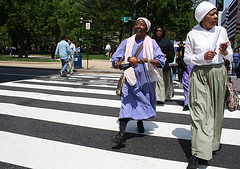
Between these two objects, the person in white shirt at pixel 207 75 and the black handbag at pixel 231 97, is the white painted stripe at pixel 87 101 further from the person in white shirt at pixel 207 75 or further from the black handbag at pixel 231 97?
the person in white shirt at pixel 207 75

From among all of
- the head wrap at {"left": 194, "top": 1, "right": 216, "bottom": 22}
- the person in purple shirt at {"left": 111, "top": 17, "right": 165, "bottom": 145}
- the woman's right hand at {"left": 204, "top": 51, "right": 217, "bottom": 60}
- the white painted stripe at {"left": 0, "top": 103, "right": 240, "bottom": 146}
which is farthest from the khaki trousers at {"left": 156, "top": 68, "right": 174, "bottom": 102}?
the woman's right hand at {"left": 204, "top": 51, "right": 217, "bottom": 60}

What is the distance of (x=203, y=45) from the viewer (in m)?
3.30

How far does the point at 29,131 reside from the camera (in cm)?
461

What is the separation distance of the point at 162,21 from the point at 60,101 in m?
28.7

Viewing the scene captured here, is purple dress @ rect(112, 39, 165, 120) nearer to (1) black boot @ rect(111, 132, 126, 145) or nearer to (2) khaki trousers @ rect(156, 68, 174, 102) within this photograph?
(1) black boot @ rect(111, 132, 126, 145)

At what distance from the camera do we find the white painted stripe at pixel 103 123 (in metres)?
4.51

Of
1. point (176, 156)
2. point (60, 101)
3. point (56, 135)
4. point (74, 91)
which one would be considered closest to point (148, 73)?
point (176, 156)

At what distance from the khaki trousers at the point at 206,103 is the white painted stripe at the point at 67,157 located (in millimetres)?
421

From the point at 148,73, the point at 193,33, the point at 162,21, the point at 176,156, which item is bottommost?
the point at 176,156

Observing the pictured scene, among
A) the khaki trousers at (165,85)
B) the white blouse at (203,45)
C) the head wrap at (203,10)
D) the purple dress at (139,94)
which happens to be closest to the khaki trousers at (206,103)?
the white blouse at (203,45)

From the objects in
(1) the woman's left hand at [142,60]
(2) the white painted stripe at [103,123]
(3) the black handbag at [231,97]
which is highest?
(1) the woman's left hand at [142,60]

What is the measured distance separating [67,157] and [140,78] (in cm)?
162

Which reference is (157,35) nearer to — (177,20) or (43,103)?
(43,103)

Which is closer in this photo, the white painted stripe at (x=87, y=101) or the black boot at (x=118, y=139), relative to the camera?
the black boot at (x=118, y=139)
